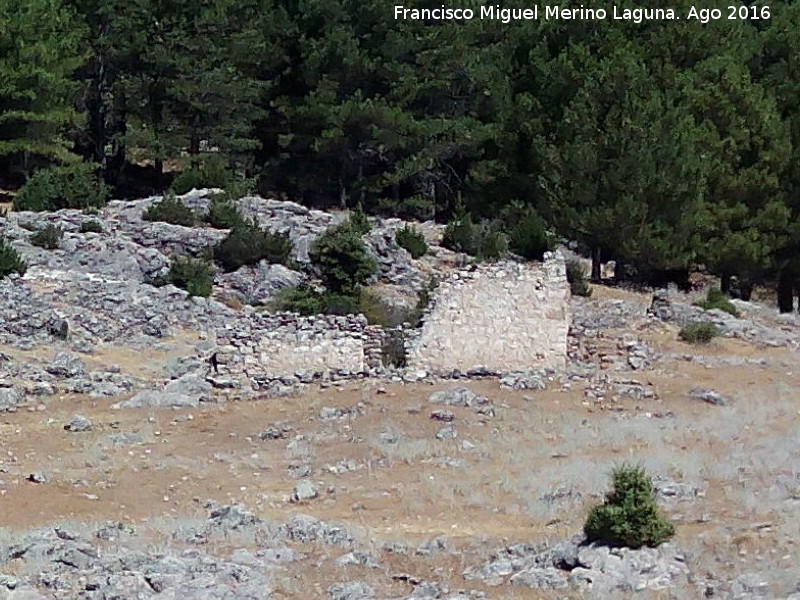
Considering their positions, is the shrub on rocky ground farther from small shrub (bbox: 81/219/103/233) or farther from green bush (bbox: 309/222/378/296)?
small shrub (bbox: 81/219/103/233)

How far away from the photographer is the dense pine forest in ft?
97.1

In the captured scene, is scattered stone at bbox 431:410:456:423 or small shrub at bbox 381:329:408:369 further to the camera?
small shrub at bbox 381:329:408:369

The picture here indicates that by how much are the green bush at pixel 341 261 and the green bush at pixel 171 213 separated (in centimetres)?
441

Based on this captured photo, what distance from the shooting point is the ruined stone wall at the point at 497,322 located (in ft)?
63.2

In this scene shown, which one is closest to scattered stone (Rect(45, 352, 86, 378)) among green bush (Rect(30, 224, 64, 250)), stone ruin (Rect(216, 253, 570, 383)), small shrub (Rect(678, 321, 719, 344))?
stone ruin (Rect(216, 253, 570, 383))

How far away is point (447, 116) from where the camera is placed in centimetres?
4116

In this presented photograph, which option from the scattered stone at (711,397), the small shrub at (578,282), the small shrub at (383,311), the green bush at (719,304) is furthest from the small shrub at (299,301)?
the green bush at (719,304)

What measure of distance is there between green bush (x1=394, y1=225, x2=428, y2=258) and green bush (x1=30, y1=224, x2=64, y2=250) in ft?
28.0

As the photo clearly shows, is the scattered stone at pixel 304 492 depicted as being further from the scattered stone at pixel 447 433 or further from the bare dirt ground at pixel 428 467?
the scattered stone at pixel 447 433

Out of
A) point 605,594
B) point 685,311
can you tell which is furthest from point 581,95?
point 605,594

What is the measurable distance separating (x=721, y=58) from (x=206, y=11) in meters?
17.1

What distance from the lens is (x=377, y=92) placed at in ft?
135

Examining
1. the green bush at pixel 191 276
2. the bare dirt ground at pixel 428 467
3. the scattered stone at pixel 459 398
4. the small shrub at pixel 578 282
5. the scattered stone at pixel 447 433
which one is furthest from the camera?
the small shrub at pixel 578 282

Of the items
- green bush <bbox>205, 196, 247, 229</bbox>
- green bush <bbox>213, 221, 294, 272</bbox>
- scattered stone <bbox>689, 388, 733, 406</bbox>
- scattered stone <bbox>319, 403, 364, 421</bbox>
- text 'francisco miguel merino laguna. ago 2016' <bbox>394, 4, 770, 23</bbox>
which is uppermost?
text 'francisco miguel merino laguna. ago 2016' <bbox>394, 4, 770, 23</bbox>
